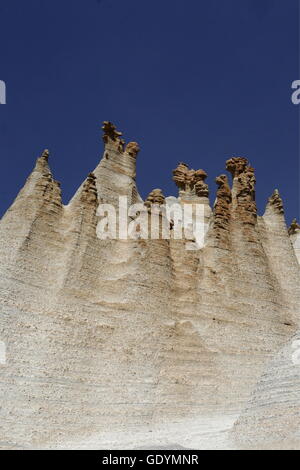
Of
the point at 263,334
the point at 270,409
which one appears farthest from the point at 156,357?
the point at 270,409

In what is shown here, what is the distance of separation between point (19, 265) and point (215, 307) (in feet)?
37.2

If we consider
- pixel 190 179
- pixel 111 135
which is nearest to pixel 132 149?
pixel 111 135

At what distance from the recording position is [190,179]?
44531 mm

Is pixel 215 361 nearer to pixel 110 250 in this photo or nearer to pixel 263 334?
pixel 263 334

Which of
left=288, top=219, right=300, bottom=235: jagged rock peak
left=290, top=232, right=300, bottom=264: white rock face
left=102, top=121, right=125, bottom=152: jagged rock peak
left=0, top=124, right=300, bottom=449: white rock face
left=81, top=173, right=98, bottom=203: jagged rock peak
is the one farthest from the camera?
left=288, top=219, right=300, bottom=235: jagged rock peak

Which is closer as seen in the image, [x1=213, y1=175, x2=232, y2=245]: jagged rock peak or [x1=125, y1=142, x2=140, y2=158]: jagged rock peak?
[x1=213, y1=175, x2=232, y2=245]: jagged rock peak

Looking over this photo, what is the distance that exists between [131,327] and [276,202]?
18203mm

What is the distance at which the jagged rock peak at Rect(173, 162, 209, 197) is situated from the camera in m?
43.0

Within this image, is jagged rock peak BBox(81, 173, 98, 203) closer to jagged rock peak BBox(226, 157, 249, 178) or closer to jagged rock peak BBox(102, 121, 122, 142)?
jagged rock peak BBox(102, 121, 122, 142)

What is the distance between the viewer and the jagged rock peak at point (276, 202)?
131ft

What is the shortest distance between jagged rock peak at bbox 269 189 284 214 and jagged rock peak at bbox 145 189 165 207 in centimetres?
1037

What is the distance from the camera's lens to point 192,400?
2611cm

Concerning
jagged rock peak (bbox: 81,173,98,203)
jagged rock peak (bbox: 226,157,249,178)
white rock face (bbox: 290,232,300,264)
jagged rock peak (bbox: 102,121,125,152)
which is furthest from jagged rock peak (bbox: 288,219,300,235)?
jagged rock peak (bbox: 81,173,98,203)

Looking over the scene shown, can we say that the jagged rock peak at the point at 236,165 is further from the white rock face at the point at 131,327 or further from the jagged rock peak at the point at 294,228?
the jagged rock peak at the point at 294,228
